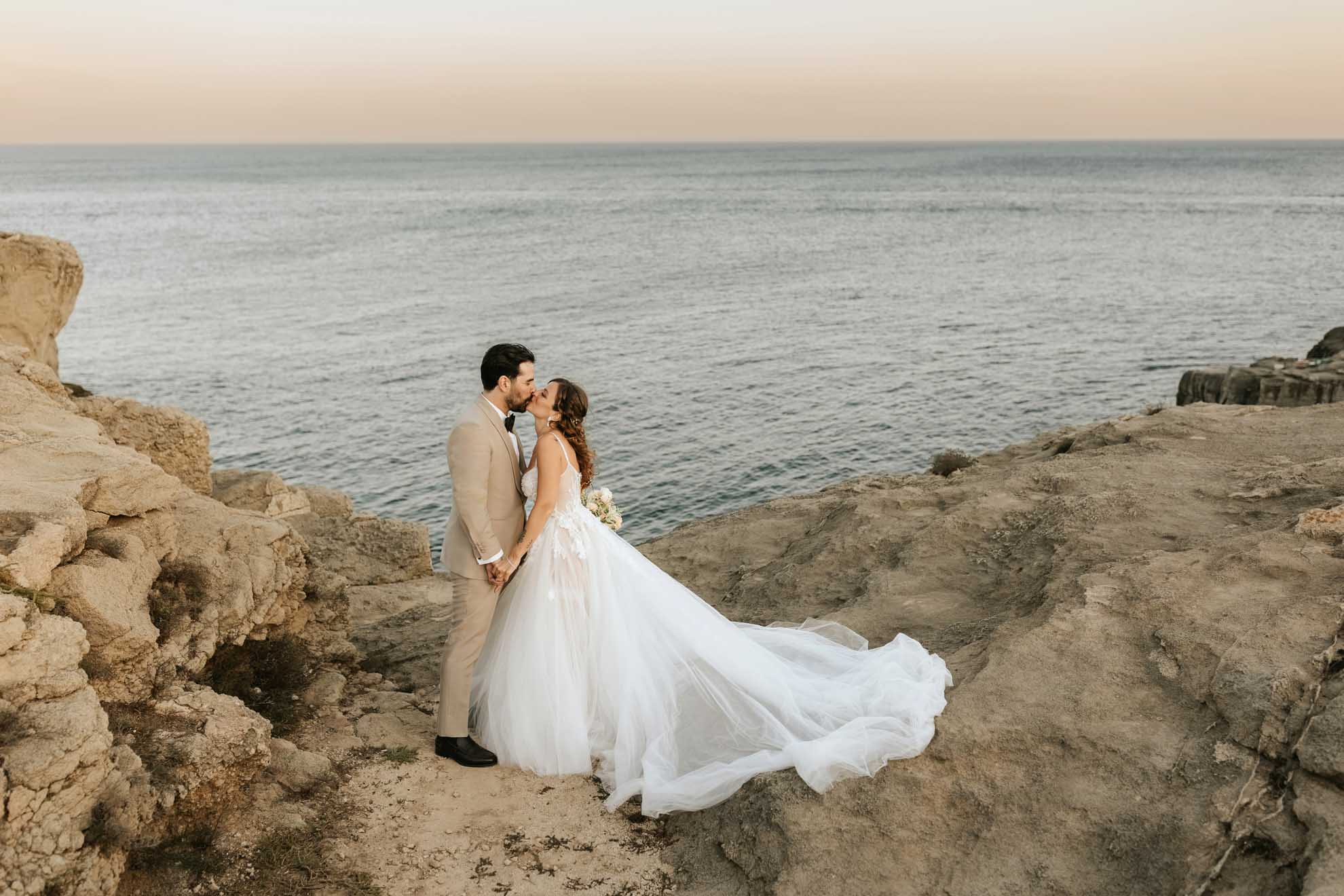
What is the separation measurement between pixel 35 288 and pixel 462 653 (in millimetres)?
12746

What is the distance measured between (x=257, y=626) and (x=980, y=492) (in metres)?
7.32

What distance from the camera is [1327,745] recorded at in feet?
17.5

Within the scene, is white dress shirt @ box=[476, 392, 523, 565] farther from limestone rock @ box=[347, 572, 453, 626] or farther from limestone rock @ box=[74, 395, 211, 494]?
limestone rock @ box=[74, 395, 211, 494]

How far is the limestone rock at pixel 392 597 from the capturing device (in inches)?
503

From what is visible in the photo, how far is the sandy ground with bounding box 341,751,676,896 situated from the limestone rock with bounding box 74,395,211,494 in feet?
22.6

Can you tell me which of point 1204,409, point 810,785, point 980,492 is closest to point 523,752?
point 810,785

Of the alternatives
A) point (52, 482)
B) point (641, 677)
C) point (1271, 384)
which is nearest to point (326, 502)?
point (52, 482)

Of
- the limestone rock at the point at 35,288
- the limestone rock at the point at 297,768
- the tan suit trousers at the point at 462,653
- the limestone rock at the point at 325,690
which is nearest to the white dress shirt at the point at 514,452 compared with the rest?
the tan suit trousers at the point at 462,653

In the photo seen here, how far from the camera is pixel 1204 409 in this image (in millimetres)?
12758

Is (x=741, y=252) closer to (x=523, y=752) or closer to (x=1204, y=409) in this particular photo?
(x=1204, y=409)

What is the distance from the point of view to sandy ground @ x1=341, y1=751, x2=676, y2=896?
20.3 feet

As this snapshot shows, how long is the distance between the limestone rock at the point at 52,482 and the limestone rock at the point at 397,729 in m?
2.45

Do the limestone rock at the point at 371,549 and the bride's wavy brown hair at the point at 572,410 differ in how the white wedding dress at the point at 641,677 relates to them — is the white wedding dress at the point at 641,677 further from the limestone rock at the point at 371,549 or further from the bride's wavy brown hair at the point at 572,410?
the limestone rock at the point at 371,549

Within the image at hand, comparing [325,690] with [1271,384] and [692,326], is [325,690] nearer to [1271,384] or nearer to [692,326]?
[1271,384]
